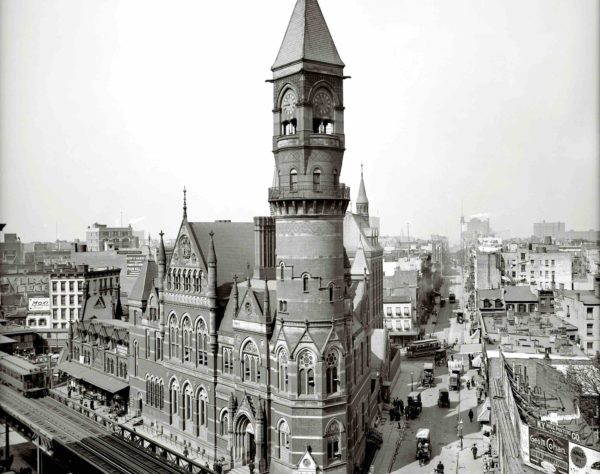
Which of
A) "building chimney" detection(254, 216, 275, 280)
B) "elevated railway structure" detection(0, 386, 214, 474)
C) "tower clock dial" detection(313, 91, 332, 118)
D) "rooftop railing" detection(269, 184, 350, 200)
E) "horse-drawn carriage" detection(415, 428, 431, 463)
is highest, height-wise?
"tower clock dial" detection(313, 91, 332, 118)

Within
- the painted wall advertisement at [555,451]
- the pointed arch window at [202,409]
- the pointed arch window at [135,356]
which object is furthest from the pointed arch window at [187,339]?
the painted wall advertisement at [555,451]

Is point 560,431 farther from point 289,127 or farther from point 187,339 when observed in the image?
point 187,339

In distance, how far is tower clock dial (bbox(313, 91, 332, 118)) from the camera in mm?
41016

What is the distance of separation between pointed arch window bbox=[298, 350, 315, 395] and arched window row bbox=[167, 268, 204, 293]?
13.9 metres

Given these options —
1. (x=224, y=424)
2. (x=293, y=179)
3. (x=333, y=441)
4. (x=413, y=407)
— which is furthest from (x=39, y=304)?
(x=333, y=441)

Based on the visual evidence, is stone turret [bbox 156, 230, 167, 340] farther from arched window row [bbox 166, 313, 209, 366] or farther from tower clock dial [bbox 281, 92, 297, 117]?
tower clock dial [bbox 281, 92, 297, 117]

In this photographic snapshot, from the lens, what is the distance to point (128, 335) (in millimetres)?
62812

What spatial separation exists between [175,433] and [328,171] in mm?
30202

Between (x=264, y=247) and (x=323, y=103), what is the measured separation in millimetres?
16896

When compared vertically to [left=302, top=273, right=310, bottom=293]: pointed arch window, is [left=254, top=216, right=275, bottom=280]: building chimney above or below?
above

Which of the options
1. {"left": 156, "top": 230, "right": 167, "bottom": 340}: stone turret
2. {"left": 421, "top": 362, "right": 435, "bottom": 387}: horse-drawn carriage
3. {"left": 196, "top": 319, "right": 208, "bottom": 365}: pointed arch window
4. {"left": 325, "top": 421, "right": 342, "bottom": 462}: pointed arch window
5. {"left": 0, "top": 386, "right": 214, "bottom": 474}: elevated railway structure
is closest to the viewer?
{"left": 0, "top": 386, "right": 214, "bottom": 474}: elevated railway structure

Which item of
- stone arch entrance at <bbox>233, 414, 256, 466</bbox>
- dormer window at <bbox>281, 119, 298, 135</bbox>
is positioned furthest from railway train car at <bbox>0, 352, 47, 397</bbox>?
dormer window at <bbox>281, 119, 298, 135</bbox>

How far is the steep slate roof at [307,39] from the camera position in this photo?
4031 cm

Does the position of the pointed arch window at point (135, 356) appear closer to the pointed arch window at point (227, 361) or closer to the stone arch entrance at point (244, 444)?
the pointed arch window at point (227, 361)
